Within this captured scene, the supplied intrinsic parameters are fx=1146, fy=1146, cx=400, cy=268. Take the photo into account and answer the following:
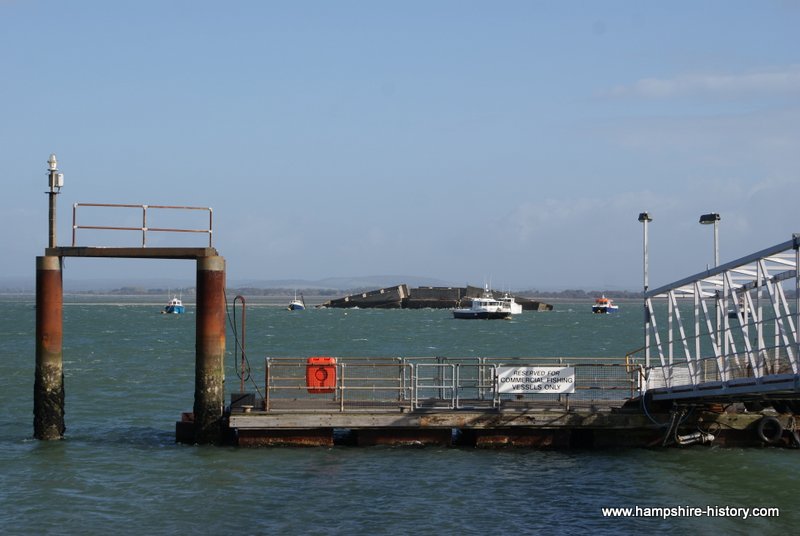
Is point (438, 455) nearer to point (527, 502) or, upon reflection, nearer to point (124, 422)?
point (527, 502)

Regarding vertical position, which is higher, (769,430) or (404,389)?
(404,389)

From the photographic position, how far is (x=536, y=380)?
29453mm

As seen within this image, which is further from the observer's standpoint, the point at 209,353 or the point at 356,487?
the point at 209,353

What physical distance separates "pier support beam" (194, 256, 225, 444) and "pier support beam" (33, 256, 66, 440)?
357 cm

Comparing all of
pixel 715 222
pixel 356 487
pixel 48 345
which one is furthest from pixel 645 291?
pixel 48 345

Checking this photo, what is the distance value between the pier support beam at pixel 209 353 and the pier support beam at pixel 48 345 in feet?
11.7

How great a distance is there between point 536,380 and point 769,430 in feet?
19.5

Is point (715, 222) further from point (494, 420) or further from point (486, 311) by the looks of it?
point (486, 311)

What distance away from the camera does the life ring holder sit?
28.6 meters

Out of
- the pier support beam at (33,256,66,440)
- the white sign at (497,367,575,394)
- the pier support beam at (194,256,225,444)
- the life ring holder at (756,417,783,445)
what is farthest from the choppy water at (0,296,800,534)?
the white sign at (497,367,575,394)

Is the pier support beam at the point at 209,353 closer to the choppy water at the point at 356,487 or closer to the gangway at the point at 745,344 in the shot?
the choppy water at the point at 356,487

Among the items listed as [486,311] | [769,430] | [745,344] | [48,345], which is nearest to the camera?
[745,344]

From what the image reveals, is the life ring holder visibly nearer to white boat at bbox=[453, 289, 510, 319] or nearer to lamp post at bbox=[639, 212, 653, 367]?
lamp post at bbox=[639, 212, 653, 367]

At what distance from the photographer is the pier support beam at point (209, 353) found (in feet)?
93.4
